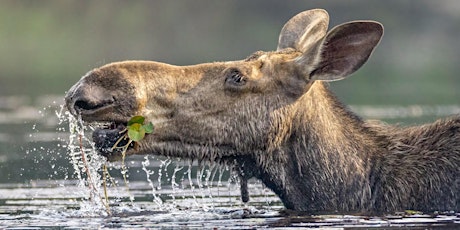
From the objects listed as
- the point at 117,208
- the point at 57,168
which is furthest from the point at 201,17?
the point at 117,208

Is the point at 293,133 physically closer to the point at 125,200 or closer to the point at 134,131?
the point at 134,131

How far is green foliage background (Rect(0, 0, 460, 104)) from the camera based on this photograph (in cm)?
5472

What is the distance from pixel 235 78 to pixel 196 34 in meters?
49.9

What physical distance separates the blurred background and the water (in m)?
21.7

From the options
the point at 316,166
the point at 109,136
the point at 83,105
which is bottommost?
the point at 316,166

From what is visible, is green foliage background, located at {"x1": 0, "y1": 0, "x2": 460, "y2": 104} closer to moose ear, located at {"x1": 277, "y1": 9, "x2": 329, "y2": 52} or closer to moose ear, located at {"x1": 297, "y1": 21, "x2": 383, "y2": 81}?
moose ear, located at {"x1": 277, "y1": 9, "x2": 329, "y2": 52}

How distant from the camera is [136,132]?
12.8 m

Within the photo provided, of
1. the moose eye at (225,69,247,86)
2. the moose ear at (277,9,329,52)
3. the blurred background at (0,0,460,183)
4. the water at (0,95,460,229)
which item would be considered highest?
the blurred background at (0,0,460,183)

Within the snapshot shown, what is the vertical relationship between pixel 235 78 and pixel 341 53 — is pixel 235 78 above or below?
below

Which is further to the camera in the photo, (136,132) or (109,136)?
(109,136)

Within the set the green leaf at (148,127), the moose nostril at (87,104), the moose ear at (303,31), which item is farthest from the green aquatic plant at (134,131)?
the moose ear at (303,31)

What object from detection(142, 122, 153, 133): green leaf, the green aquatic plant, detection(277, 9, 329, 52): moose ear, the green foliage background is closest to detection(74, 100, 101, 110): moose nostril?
the green aquatic plant

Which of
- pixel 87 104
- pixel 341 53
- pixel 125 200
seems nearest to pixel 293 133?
pixel 341 53

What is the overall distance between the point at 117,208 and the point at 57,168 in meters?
4.76
